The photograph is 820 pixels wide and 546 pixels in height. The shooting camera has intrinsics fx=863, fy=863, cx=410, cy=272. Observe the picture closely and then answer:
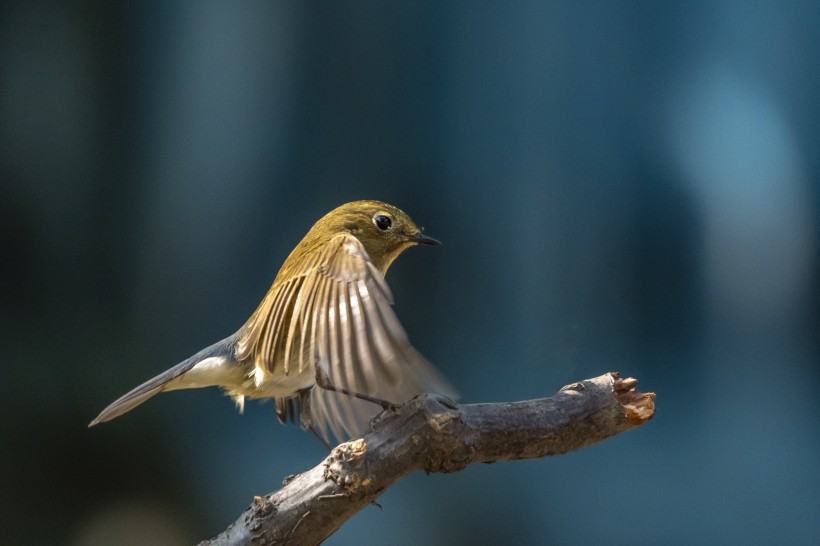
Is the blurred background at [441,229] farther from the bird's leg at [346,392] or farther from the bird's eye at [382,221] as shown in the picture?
the bird's leg at [346,392]

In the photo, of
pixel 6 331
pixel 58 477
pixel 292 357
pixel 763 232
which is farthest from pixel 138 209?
pixel 763 232

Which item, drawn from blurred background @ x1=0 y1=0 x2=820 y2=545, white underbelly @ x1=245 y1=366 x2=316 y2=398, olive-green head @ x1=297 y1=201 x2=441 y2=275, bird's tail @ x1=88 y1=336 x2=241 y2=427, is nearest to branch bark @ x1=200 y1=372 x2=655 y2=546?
white underbelly @ x1=245 y1=366 x2=316 y2=398

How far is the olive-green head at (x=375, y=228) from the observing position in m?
2.22

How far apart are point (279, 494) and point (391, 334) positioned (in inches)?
13.9

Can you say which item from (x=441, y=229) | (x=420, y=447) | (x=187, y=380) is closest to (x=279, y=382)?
(x=187, y=380)

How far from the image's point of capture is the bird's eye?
2.25 metres

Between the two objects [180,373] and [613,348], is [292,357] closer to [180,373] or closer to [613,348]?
[180,373]

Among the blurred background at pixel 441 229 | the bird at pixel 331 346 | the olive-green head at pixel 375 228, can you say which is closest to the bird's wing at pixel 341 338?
the bird at pixel 331 346

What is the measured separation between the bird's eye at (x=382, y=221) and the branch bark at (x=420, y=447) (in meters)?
0.84

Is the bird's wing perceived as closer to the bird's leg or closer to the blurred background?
the bird's leg

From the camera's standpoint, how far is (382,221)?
226 centimetres

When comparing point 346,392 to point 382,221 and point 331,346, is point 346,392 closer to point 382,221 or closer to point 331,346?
point 331,346

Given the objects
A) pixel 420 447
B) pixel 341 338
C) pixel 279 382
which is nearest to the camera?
pixel 420 447

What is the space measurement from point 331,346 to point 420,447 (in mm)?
296
